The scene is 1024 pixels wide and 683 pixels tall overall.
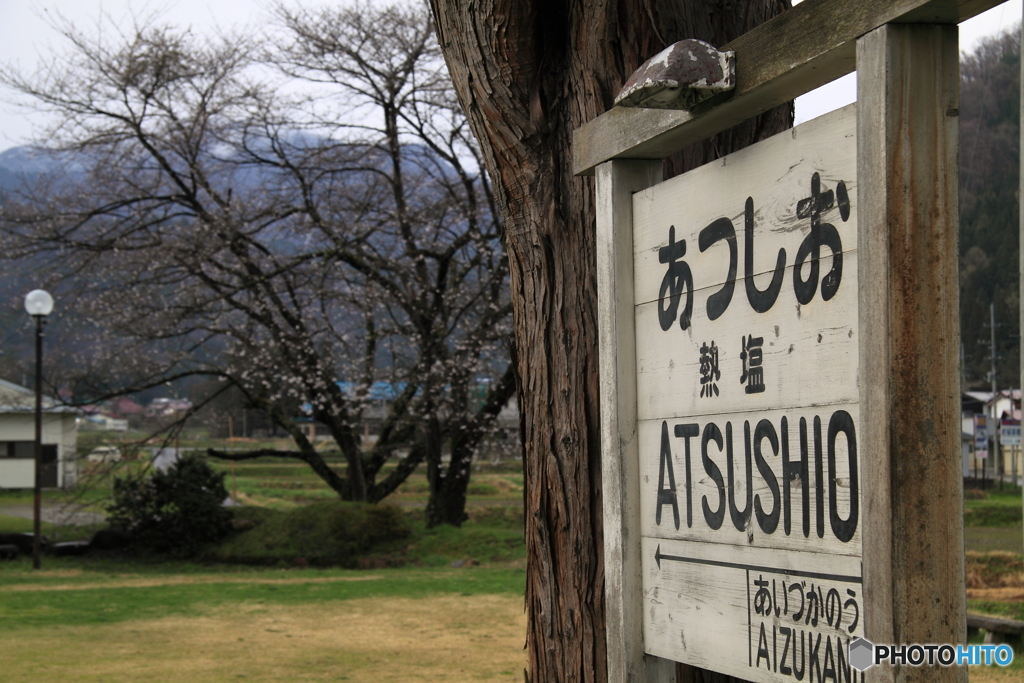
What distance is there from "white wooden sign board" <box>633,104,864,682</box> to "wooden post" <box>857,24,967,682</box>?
104 mm

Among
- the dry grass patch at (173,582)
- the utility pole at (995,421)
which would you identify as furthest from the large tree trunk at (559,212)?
the dry grass patch at (173,582)

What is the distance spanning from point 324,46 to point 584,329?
1450 cm

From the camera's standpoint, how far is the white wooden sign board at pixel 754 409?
1.77m

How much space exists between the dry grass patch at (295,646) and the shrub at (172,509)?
22.0 ft

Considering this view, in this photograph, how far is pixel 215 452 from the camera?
17.1m

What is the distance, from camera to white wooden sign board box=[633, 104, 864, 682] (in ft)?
5.80

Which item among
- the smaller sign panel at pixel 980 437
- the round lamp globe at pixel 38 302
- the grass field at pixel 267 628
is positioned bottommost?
the grass field at pixel 267 628

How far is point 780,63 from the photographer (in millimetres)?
1907

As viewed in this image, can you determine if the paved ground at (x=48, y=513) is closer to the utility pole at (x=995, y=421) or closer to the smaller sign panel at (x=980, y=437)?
the smaller sign panel at (x=980, y=437)

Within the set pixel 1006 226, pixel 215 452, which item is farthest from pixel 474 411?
pixel 1006 226

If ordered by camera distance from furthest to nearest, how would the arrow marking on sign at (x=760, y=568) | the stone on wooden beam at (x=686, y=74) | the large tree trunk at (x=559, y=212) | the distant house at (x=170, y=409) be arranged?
the distant house at (x=170, y=409) → the large tree trunk at (x=559, y=212) → the stone on wooden beam at (x=686, y=74) → the arrow marking on sign at (x=760, y=568)

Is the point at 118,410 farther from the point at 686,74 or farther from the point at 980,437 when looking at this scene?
the point at 686,74

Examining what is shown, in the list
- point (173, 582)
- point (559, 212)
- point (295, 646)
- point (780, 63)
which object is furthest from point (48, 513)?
point (780, 63)

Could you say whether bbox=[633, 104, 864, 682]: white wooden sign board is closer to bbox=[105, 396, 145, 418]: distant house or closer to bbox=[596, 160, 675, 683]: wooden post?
bbox=[596, 160, 675, 683]: wooden post
